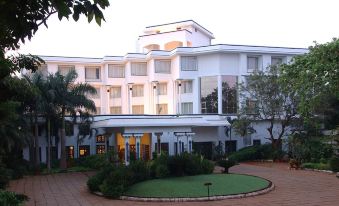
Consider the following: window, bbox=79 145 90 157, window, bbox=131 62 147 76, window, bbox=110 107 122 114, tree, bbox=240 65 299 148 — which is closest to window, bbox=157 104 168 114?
window, bbox=131 62 147 76

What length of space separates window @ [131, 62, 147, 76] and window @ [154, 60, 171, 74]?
79.1 inches

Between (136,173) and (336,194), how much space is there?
850 centimetres

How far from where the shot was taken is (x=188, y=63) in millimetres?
40375

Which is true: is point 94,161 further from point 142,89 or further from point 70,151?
point 142,89

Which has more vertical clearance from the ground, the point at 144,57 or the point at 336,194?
the point at 144,57

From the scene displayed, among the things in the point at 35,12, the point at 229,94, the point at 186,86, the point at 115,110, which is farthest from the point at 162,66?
the point at 35,12

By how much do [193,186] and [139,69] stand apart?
2593 centimetres

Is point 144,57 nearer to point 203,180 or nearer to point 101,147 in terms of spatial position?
point 101,147

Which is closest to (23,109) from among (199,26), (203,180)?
(203,180)

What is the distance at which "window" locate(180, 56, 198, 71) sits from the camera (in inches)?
1586

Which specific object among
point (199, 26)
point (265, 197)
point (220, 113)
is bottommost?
point (265, 197)

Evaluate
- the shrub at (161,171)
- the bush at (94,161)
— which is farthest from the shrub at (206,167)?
the bush at (94,161)

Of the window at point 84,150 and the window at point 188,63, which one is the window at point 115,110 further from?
the window at point 84,150

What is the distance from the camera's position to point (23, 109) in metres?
28.9
